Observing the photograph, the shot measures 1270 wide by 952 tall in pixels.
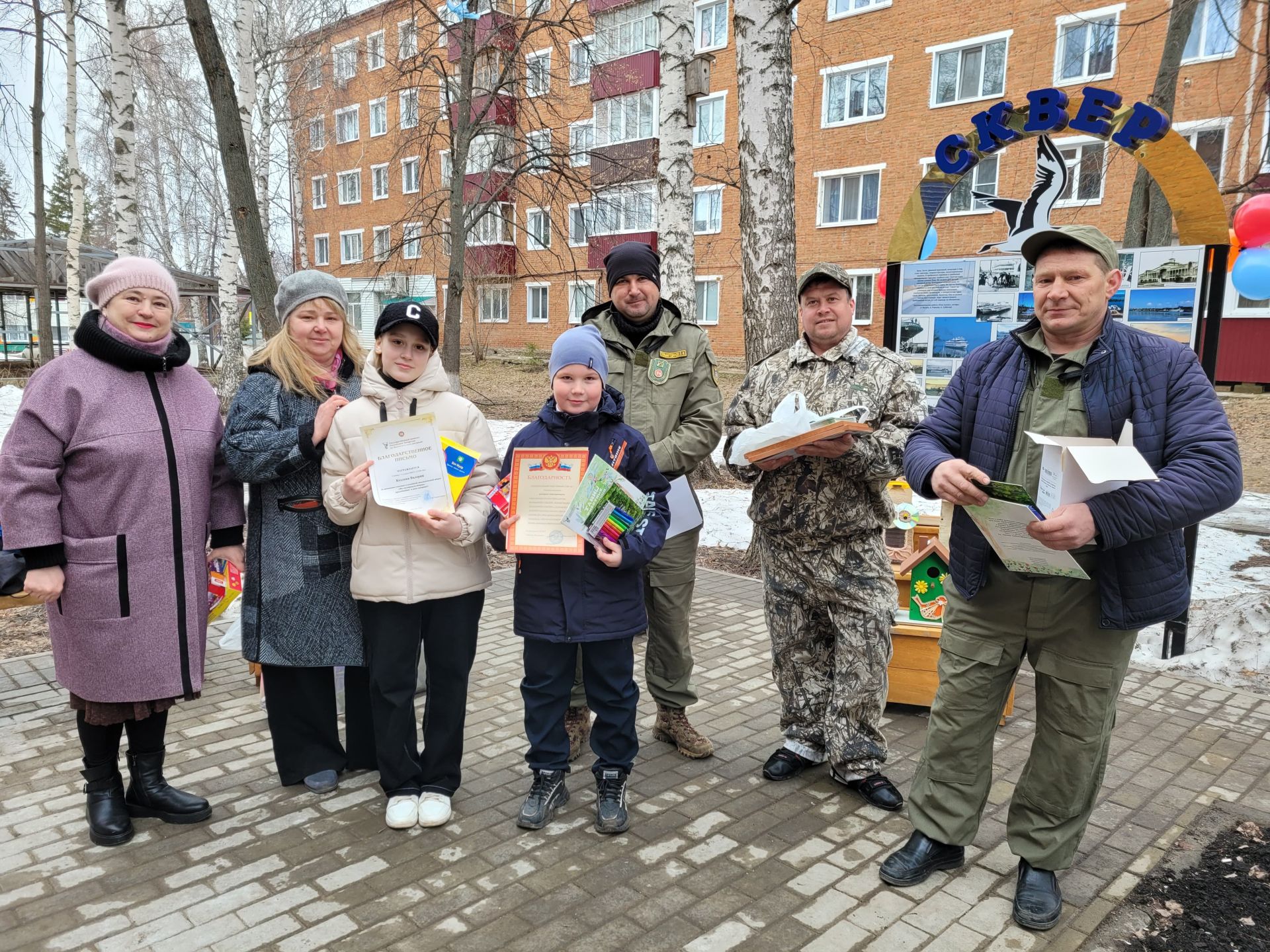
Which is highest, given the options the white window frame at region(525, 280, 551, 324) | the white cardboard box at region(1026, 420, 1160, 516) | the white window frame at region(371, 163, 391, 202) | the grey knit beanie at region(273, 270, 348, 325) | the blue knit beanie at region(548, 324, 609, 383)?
the white window frame at region(371, 163, 391, 202)

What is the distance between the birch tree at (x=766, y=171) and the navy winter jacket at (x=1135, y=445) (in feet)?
12.7

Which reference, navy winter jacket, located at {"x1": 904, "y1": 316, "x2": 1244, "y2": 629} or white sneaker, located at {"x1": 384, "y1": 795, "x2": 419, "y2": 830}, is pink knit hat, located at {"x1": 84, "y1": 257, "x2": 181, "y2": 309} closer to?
white sneaker, located at {"x1": 384, "y1": 795, "x2": 419, "y2": 830}

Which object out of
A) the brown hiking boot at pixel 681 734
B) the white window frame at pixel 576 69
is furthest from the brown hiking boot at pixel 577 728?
the white window frame at pixel 576 69

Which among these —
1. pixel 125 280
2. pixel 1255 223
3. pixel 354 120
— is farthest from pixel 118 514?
pixel 354 120

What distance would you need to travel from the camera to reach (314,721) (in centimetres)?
363

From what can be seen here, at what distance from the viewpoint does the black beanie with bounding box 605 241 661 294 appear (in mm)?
3764

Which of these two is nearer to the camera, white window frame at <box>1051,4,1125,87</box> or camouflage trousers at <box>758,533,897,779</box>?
camouflage trousers at <box>758,533,897,779</box>

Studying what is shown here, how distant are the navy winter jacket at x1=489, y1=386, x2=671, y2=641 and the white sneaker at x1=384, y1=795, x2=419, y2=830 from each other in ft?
2.65

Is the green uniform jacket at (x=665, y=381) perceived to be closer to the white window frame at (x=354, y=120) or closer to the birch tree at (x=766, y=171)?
the birch tree at (x=766, y=171)

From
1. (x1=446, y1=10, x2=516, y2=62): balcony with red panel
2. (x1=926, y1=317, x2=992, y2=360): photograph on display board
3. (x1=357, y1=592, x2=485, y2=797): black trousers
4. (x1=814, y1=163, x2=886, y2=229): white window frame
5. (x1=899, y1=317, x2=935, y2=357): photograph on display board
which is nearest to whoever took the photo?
(x1=357, y1=592, x2=485, y2=797): black trousers

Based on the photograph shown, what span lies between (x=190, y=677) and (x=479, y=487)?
1.30m

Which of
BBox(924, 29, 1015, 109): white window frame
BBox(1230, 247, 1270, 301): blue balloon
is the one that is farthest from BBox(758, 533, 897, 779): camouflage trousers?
BBox(924, 29, 1015, 109): white window frame

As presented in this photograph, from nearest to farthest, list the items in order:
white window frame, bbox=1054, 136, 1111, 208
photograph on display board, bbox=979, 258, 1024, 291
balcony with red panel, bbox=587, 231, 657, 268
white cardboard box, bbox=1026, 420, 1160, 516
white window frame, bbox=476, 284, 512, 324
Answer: white cardboard box, bbox=1026, 420, 1160, 516, photograph on display board, bbox=979, 258, 1024, 291, white window frame, bbox=1054, 136, 1111, 208, balcony with red panel, bbox=587, 231, 657, 268, white window frame, bbox=476, 284, 512, 324

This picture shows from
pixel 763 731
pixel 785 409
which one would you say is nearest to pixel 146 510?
pixel 785 409
